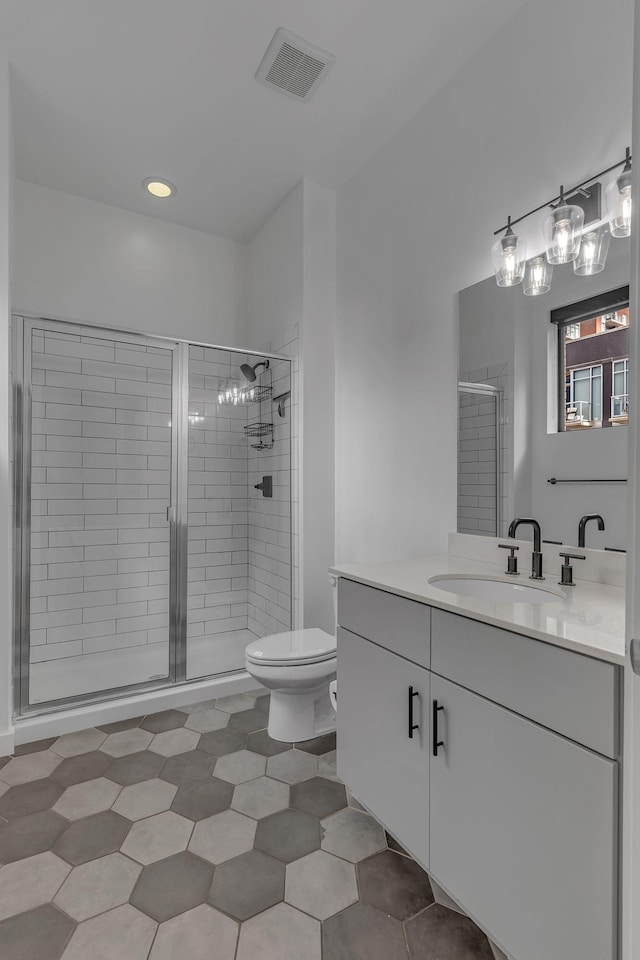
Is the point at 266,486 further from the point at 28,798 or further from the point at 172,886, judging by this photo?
the point at 172,886

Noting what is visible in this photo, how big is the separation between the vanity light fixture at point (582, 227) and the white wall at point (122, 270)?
2.27 metres

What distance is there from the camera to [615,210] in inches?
56.9

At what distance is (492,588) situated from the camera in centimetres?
167

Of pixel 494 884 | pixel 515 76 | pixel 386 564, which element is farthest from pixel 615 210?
pixel 494 884

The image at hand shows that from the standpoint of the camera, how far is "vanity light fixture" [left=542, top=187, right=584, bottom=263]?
154cm

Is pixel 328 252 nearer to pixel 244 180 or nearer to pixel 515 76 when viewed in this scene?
pixel 244 180

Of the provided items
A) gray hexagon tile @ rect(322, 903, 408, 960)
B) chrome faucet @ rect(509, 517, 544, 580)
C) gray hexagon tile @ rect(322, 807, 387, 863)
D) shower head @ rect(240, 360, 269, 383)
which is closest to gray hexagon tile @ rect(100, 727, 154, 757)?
gray hexagon tile @ rect(322, 807, 387, 863)

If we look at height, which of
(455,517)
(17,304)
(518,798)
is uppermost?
(17,304)

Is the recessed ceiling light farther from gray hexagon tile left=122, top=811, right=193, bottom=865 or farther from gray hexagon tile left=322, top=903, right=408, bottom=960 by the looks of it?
gray hexagon tile left=322, top=903, right=408, bottom=960

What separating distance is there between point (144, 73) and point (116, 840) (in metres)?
2.95

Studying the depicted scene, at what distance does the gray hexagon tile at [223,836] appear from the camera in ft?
5.11

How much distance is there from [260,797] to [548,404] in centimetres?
172

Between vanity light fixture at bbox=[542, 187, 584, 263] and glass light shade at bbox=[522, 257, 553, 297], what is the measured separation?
0.05 m

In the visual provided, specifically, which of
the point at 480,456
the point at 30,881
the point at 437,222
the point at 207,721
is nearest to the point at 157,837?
the point at 30,881
